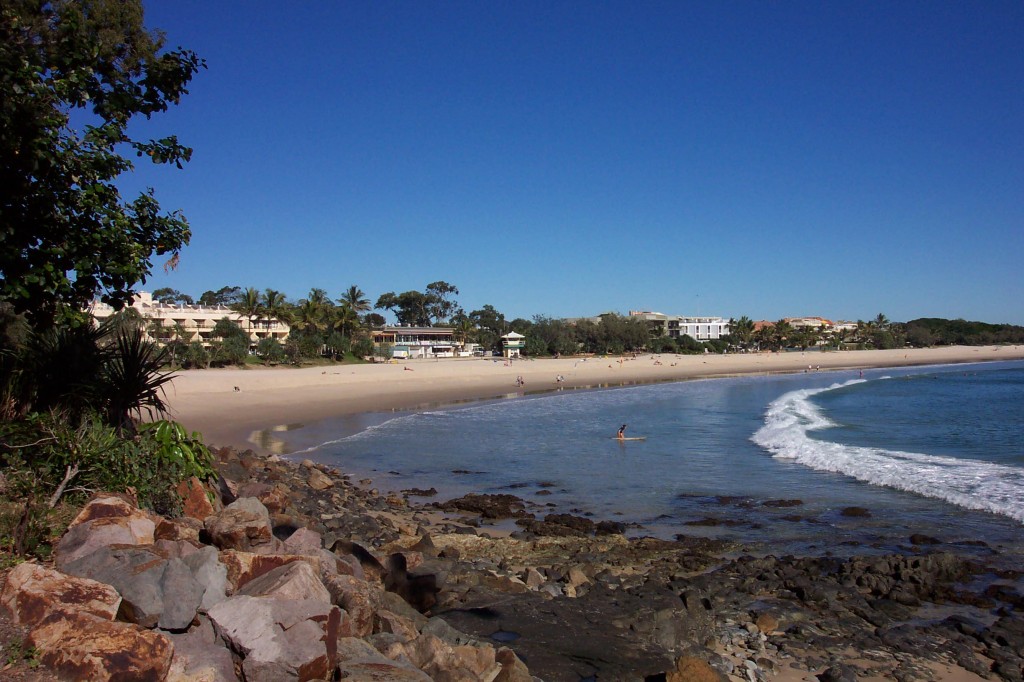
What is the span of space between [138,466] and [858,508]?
1317cm

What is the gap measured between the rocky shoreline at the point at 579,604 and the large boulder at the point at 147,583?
0.03 metres

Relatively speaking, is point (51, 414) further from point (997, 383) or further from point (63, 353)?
point (997, 383)

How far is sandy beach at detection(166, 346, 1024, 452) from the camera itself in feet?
99.6

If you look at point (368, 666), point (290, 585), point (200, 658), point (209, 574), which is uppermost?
point (209, 574)

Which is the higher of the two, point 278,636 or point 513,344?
point 513,344

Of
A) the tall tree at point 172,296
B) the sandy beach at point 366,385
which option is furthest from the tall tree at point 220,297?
the sandy beach at point 366,385

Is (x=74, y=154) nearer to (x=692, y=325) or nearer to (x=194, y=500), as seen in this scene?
(x=194, y=500)

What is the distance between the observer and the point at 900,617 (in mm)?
8727

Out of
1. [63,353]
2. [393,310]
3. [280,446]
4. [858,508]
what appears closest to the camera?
[63,353]

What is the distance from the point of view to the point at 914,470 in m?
18.3

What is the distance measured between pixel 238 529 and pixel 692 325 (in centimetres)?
13472

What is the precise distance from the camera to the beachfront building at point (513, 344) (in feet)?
288

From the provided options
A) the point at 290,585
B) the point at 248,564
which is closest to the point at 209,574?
the point at 248,564

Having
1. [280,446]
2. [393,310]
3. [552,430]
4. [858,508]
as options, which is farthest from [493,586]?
[393,310]
